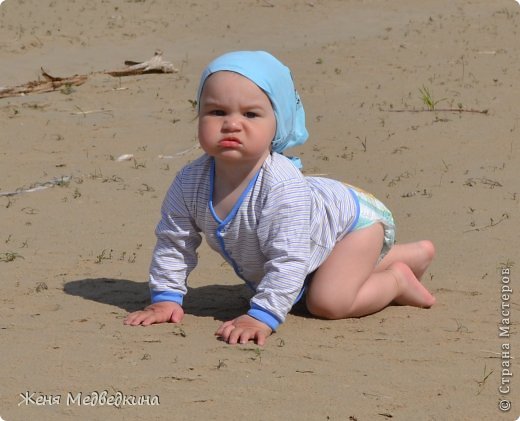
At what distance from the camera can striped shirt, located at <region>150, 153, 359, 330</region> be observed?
162 inches

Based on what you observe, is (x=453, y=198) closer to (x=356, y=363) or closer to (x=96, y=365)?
(x=356, y=363)

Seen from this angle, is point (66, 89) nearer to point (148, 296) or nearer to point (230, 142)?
point (148, 296)

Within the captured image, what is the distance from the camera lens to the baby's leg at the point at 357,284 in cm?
434

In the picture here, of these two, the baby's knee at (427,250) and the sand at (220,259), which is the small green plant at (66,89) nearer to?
the sand at (220,259)

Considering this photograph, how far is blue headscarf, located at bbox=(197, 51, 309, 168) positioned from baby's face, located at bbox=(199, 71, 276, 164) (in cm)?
3

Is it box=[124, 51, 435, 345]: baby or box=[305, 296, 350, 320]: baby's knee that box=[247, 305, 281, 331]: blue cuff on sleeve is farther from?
box=[305, 296, 350, 320]: baby's knee

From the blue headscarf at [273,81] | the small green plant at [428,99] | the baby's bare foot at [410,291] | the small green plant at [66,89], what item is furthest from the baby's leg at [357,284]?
the small green plant at [66,89]

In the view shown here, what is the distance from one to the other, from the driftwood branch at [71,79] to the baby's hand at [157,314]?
5.66m

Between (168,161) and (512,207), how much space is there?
2.50 meters

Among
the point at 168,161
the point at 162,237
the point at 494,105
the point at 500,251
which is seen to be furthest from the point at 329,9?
the point at 162,237

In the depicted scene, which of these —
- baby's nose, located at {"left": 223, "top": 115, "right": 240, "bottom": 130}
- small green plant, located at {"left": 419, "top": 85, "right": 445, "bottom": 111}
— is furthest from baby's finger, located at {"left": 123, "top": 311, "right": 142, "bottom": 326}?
small green plant, located at {"left": 419, "top": 85, "right": 445, "bottom": 111}

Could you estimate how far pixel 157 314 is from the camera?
4242 millimetres

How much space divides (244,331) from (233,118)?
84 centimetres

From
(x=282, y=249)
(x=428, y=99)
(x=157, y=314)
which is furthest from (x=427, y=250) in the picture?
(x=428, y=99)
